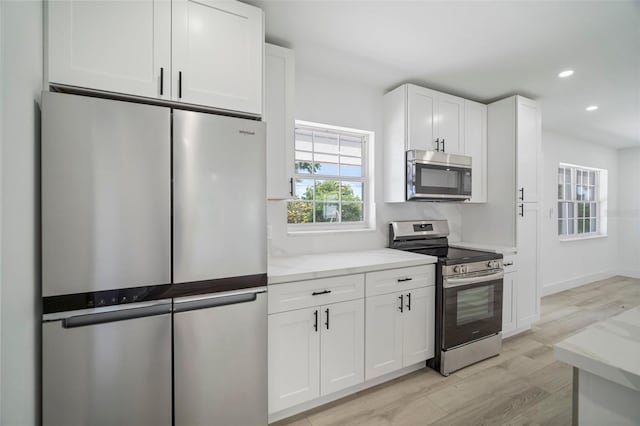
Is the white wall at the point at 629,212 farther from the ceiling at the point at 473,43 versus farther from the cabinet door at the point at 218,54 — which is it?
the cabinet door at the point at 218,54

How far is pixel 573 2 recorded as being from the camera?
1.69 m

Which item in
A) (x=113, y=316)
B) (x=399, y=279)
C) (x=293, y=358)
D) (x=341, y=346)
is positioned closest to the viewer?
(x=113, y=316)

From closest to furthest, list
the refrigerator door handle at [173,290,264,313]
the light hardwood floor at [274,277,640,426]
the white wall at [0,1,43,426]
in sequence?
the white wall at [0,1,43,426] < the refrigerator door handle at [173,290,264,313] < the light hardwood floor at [274,277,640,426]

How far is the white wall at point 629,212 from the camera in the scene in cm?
525

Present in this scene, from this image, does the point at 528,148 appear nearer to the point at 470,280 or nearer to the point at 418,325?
the point at 470,280

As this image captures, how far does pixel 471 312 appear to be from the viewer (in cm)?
243

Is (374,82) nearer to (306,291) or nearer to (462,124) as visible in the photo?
(462,124)

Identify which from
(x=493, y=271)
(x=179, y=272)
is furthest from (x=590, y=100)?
(x=179, y=272)

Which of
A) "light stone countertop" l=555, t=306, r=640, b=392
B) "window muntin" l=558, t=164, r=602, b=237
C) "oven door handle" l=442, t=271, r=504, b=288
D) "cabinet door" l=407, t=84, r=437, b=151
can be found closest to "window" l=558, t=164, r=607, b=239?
"window muntin" l=558, t=164, r=602, b=237

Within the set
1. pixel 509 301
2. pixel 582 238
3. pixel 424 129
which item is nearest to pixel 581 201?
pixel 582 238

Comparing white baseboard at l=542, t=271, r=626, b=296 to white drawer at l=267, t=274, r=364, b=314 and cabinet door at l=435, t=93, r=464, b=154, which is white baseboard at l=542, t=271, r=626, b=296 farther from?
white drawer at l=267, t=274, r=364, b=314

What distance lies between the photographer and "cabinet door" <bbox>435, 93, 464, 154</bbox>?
2.87 m

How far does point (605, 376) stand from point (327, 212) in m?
2.22

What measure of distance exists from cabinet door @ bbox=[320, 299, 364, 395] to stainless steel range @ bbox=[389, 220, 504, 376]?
762 millimetres
